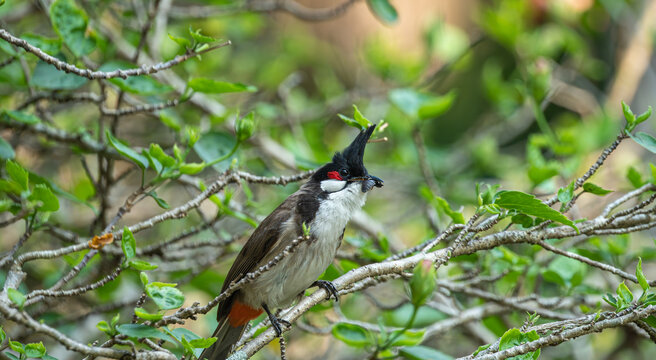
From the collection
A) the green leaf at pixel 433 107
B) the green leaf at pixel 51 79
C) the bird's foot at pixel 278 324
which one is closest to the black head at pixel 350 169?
the green leaf at pixel 433 107

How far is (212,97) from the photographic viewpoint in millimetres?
3830

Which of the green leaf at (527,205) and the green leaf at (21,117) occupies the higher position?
the green leaf at (21,117)

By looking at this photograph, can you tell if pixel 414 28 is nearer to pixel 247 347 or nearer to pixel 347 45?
pixel 347 45

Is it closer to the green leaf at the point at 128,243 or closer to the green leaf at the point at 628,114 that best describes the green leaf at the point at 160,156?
the green leaf at the point at 128,243

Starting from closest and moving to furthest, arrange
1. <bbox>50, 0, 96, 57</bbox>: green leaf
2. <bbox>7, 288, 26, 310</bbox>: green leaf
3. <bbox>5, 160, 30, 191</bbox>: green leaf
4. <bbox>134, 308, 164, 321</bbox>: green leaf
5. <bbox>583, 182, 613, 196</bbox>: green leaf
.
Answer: <bbox>7, 288, 26, 310</bbox>: green leaf < <bbox>134, 308, 164, 321</bbox>: green leaf < <bbox>5, 160, 30, 191</bbox>: green leaf < <bbox>583, 182, 613, 196</bbox>: green leaf < <bbox>50, 0, 96, 57</bbox>: green leaf

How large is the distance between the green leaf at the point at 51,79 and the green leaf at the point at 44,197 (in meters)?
0.54

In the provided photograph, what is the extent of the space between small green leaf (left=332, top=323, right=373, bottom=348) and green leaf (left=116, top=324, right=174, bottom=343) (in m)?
0.72

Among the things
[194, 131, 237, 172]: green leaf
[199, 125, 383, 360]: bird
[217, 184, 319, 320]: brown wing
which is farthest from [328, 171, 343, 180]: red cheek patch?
[194, 131, 237, 172]: green leaf

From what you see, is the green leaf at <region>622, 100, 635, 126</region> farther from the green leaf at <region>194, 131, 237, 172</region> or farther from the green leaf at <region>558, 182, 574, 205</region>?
the green leaf at <region>194, 131, 237, 172</region>

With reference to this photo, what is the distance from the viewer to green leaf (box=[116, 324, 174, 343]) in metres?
1.63

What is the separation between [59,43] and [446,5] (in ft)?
14.9

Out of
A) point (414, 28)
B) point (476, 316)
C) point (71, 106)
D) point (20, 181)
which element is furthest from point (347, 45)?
point (20, 181)

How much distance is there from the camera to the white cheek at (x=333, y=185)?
257cm

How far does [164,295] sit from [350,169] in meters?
1.11
